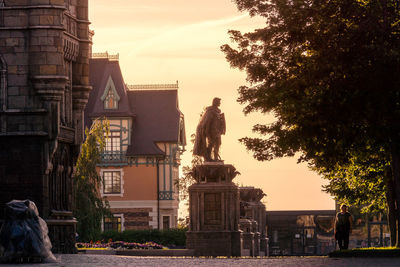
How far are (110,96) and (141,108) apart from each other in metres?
2.49

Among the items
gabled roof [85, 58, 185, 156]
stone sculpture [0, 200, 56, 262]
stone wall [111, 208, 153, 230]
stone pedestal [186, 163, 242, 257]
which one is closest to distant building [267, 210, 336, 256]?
stone wall [111, 208, 153, 230]

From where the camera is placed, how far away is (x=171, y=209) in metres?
79.4

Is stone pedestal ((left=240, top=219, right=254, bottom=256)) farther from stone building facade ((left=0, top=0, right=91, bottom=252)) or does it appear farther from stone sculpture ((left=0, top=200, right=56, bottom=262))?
stone sculpture ((left=0, top=200, right=56, bottom=262))

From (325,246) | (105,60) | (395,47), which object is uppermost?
(105,60)

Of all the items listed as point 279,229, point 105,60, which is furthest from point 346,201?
point 105,60

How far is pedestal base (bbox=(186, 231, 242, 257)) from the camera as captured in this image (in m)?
37.1

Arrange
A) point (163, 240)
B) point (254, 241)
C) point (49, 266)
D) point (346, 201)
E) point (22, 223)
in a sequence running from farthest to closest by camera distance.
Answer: point (163, 240) < point (254, 241) < point (346, 201) < point (22, 223) < point (49, 266)

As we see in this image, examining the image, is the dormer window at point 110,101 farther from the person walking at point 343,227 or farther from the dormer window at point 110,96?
the person walking at point 343,227

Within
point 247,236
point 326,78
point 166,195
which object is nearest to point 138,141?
point 166,195

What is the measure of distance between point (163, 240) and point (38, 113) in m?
33.5

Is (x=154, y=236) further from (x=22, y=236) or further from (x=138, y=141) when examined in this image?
(x=22, y=236)

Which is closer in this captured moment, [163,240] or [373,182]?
[373,182]

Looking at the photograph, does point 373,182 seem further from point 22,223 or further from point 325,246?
point 325,246

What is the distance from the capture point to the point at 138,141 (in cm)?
8088
